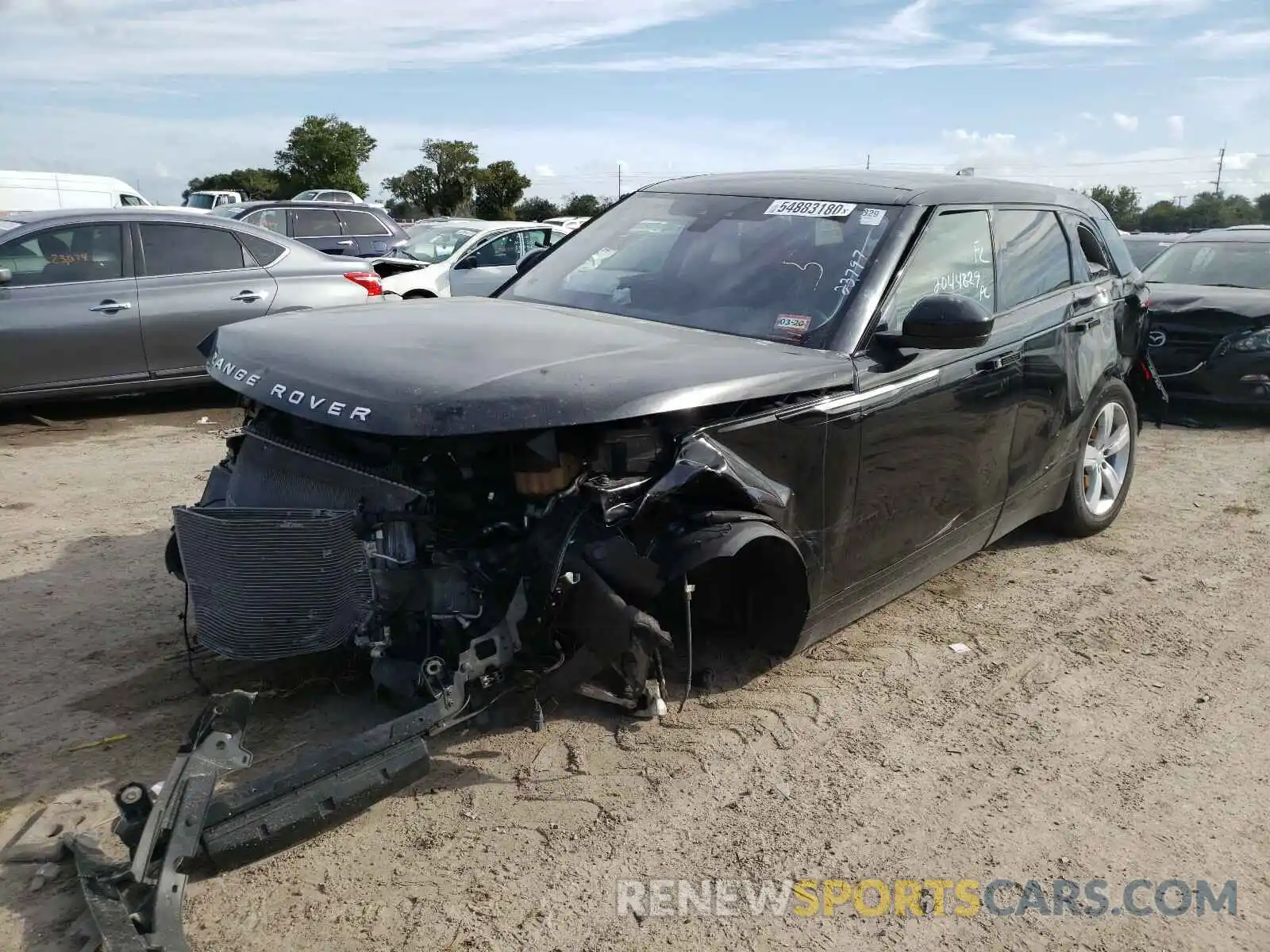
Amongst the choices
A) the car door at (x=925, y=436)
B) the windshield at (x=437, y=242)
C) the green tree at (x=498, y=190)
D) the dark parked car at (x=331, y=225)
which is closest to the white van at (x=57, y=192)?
the dark parked car at (x=331, y=225)

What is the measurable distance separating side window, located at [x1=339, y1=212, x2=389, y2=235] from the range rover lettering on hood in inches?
511

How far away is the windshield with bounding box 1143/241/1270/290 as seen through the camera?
972 cm

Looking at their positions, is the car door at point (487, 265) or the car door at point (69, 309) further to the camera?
the car door at point (487, 265)

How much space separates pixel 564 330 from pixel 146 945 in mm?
2261

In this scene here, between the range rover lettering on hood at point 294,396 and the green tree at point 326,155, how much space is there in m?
56.0

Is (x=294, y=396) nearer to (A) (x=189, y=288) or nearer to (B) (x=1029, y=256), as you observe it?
(B) (x=1029, y=256)

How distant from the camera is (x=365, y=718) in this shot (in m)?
3.54

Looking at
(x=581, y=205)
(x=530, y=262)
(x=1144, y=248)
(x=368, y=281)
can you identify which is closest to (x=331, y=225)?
(x=368, y=281)

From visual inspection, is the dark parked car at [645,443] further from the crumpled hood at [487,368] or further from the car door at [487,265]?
the car door at [487,265]

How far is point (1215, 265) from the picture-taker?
33.0 ft

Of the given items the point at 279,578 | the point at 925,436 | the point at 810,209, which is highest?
the point at 810,209

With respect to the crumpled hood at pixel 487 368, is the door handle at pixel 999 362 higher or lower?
lower

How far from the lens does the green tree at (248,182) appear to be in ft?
192
